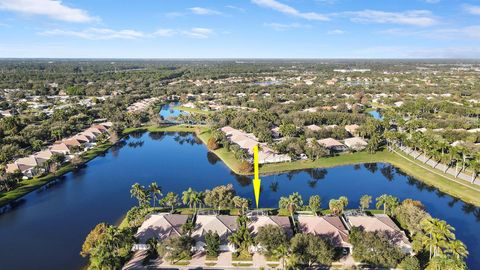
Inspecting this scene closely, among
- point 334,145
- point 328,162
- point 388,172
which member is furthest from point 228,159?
point 388,172

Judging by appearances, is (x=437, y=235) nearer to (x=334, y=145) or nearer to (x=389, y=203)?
(x=389, y=203)

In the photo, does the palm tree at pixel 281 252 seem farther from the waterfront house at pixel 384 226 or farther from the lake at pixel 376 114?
the lake at pixel 376 114

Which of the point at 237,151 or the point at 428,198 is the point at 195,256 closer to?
the point at 237,151

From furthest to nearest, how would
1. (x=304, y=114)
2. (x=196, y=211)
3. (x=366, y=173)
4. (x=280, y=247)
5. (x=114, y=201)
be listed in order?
(x=304, y=114), (x=366, y=173), (x=114, y=201), (x=196, y=211), (x=280, y=247)

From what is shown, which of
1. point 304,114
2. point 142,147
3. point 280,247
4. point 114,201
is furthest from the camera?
point 304,114

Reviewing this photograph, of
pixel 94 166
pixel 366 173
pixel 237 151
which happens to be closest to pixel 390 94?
pixel 366 173

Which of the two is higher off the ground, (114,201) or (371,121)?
(371,121)

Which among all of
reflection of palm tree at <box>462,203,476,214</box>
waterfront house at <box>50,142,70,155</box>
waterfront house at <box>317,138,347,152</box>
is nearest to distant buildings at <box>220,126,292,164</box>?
waterfront house at <box>317,138,347,152</box>
